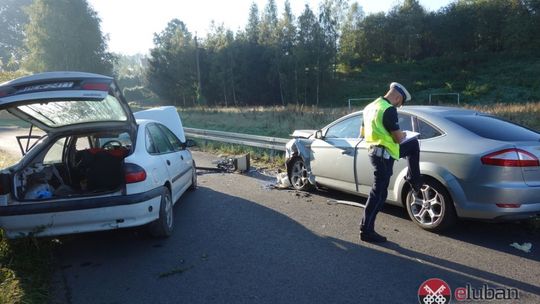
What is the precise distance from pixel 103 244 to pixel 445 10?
64.4 m

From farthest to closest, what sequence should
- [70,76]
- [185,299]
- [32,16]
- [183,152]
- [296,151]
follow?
[32,16] → [296,151] → [183,152] → [70,76] → [185,299]

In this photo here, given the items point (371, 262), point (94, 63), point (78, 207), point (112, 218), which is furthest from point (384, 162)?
point (94, 63)

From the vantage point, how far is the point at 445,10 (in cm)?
5897

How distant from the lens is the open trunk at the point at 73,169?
15.9 ft

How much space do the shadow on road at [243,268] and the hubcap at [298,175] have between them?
1842mm

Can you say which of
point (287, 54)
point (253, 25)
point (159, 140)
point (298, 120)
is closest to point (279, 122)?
point (298, 120)

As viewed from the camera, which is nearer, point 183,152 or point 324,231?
point 324,231

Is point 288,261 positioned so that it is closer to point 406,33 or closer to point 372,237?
point 372,237

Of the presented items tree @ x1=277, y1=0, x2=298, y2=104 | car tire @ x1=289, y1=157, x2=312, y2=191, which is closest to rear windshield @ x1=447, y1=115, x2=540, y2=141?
car tire @ x1=289, y1=157, x2=312, y2=191

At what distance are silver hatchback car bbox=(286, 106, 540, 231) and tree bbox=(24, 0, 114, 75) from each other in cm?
4795

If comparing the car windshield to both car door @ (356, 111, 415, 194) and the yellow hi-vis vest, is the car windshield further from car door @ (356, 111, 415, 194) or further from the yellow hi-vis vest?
car door @ (356, 111, 415, 194)

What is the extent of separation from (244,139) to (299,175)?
4878 millimetres

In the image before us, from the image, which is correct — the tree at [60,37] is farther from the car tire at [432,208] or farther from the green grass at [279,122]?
the car tire at [432,208]

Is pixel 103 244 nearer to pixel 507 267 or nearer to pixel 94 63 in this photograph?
pixel 507 267
